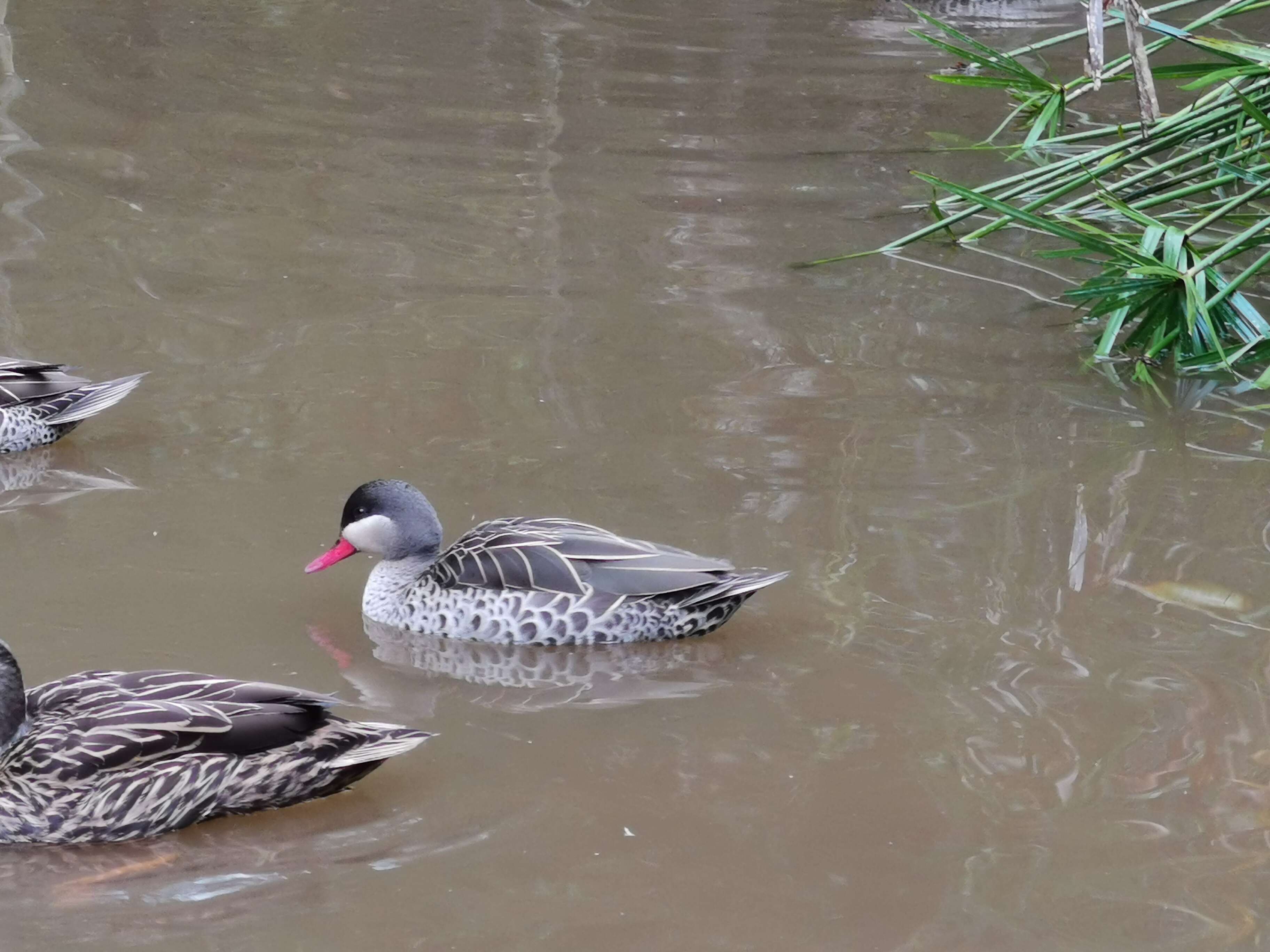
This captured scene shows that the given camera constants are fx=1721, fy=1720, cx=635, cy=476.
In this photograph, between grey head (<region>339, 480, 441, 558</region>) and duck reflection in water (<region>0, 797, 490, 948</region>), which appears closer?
duck reflection in water (<region>0, 797, 490, 948</region>)

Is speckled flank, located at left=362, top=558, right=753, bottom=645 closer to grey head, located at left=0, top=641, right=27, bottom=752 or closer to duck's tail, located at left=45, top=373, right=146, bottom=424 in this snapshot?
grey head, located at left=0, top=641, right=27, bottom=752

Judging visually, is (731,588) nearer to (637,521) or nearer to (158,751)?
(637,521)

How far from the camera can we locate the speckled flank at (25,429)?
25.3ft

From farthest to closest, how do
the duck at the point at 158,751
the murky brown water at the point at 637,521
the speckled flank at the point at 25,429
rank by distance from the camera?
1. the speckled flank at the point at 25,429
2. the duck at the point at 158,751
3. the murky brown water at the point at 637,521

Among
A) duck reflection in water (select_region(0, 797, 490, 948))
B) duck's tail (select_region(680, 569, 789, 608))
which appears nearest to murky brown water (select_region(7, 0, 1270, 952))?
duck reflection in water (select_region(0, 797, 490, 948))

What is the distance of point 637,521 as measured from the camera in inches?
277

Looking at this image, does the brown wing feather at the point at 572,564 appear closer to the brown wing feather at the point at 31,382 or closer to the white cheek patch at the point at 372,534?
the white cheek patch at the point at 372,534

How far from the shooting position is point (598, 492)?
730cm

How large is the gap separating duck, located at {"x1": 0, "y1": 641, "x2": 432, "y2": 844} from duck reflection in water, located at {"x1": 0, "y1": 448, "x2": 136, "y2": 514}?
2247mm

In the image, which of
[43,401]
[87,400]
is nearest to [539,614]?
[87,400]

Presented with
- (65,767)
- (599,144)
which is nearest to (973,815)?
(65,767)

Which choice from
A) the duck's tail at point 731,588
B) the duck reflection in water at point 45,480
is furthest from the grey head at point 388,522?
the duck reflection in water at point 45,480

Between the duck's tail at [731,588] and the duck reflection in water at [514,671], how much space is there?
22 cm

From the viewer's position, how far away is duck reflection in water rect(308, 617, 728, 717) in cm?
→ 591
